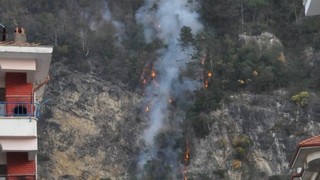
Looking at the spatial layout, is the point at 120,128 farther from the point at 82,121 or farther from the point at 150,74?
Answer: the point at 150,74

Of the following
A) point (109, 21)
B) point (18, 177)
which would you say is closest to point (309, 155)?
point (18, 177)

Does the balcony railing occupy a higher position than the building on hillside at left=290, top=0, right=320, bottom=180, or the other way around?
the balcony railing

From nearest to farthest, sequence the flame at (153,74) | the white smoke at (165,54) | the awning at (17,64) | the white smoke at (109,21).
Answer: the awning at (17,64) < the white smoke at (165,54) < the flame at (153,74) < the white smoke at (109,21)

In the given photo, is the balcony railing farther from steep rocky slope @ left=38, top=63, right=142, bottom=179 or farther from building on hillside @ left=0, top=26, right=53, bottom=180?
steep rocky slope @ left=38, top=63, right=142, bottom=179

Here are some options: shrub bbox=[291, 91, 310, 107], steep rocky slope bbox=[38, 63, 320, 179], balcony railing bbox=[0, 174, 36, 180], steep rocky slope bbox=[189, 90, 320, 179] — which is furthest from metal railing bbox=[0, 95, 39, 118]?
shrub bbox=[291, 91, 310, 107]

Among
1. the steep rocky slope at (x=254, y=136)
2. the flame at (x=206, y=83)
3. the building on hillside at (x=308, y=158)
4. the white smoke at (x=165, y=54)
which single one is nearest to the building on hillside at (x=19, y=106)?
the building on hillside at (x=308, y=158)

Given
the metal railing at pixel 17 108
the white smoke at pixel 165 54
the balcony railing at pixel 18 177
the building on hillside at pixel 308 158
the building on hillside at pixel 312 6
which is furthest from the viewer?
the white smoke at pixel 165 54

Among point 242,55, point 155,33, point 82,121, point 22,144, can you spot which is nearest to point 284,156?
point 242,55

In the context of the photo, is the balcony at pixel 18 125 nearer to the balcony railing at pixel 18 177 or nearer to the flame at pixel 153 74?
the balcony railing at pixel 18 177
